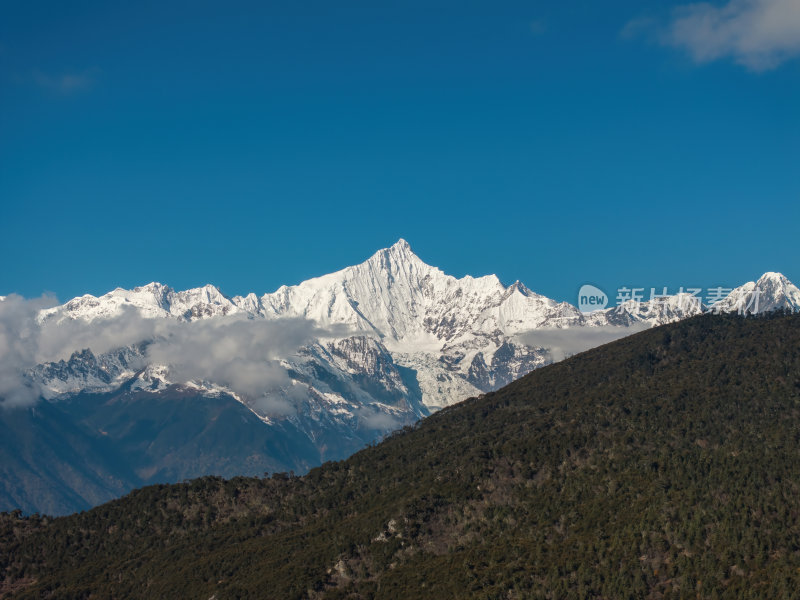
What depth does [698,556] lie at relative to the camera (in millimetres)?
199375

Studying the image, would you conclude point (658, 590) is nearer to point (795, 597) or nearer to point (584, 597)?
point (584, 597)

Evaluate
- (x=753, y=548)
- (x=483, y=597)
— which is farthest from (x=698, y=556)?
(x=483, y=597)

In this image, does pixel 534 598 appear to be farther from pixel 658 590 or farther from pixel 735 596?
pixel 735 596

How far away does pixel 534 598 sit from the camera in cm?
19762

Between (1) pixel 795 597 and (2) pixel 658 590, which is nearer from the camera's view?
(1) pixel 795 597

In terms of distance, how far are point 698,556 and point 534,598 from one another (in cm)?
3268

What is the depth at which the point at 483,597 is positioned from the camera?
19988 cm

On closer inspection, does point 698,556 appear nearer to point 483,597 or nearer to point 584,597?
point 584,597

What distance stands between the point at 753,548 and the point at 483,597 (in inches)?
2044

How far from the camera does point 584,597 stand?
194m

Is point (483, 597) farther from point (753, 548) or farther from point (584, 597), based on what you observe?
point (753, 548)

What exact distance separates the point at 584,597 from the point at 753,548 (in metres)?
33.6

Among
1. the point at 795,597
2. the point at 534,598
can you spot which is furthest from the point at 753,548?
the point at 534,598

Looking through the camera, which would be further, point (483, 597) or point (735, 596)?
point (483, 597)
